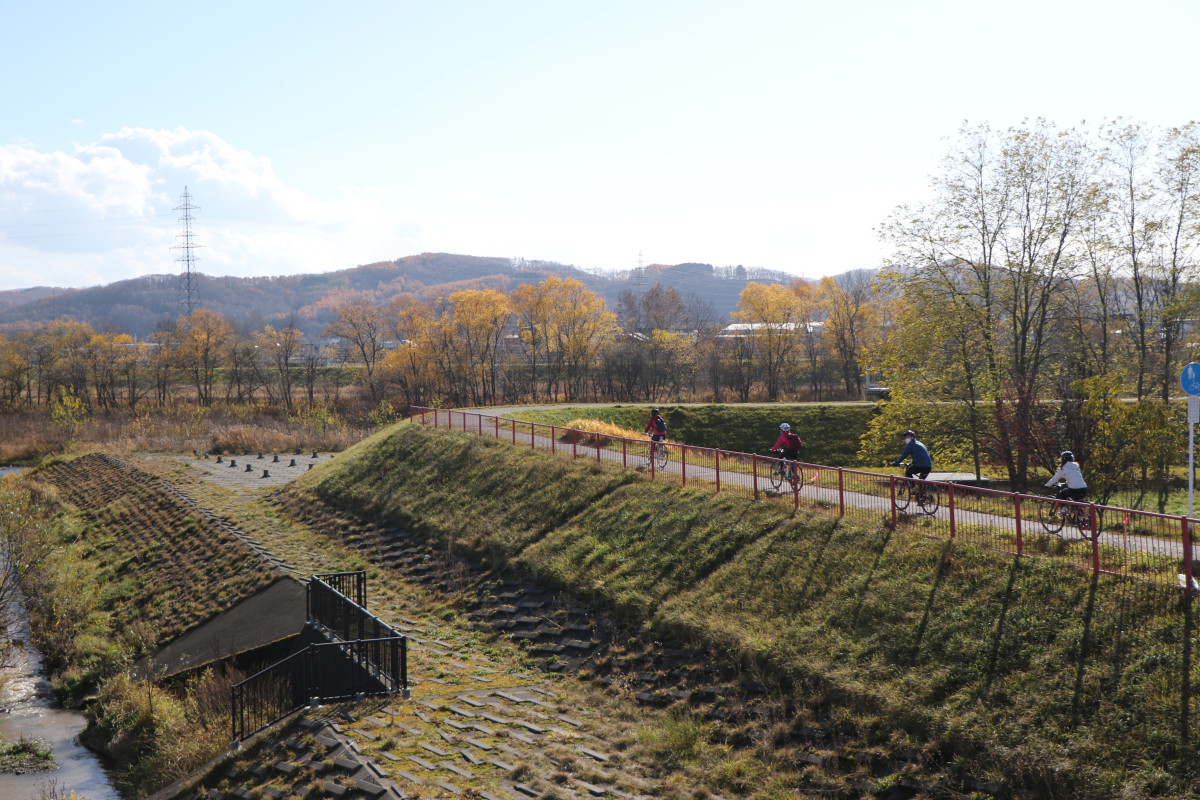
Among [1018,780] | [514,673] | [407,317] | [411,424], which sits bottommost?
[514,673]

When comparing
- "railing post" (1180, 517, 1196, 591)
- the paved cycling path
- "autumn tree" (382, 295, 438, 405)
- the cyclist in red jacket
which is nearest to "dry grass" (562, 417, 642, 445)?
the paved cycling path

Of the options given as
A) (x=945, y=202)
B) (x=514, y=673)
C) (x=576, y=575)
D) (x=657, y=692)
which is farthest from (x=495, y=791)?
(x=945, y=202)

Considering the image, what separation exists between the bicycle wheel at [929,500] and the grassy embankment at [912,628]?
0.87 meters

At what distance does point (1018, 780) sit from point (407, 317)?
72857mm

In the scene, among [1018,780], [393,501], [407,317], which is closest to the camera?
[1018,780]

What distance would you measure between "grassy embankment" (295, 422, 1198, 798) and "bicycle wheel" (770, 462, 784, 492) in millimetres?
906

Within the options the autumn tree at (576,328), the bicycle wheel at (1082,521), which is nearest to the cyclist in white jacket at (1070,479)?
the bicycle wheel at (1082,521)

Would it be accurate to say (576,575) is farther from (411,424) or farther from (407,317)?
(407,317)

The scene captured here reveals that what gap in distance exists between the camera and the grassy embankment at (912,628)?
9.17m

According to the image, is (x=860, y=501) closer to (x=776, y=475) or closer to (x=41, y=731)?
(x=776, y=475)

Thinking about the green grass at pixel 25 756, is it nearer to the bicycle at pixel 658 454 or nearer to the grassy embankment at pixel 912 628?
the grassy embankment at pixel 912 628

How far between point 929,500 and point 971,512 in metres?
0.86

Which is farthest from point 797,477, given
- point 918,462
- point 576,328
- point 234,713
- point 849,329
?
point 576,328

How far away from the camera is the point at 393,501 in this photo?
27.6m
